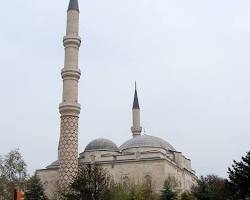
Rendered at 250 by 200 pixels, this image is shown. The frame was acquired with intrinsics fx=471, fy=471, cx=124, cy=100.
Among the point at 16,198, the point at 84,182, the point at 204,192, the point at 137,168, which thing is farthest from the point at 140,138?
the point at 16,198

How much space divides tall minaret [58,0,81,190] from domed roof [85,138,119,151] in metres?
6.02

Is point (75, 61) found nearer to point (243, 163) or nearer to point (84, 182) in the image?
point (84, 182)

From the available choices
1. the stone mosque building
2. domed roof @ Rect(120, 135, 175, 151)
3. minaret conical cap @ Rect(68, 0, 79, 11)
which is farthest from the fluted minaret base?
minaret conical cap @ Rect(68, 0, 79, 11)

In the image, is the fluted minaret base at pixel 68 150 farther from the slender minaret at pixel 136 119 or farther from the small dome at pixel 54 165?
the slender minaret at pixel 136 119

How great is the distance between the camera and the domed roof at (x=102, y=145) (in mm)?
35281

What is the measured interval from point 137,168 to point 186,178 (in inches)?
214

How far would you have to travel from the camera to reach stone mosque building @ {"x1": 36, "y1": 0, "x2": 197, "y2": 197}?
28938 mm

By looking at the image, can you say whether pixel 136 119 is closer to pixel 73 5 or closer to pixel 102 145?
pixel 102 145

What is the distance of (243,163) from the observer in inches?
664

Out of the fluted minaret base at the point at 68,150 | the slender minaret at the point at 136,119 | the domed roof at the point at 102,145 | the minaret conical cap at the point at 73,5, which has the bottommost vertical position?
the fluted minaret base at the point at 68,150

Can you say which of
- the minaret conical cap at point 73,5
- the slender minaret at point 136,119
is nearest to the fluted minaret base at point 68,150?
the minaret conical cap at point 73,5

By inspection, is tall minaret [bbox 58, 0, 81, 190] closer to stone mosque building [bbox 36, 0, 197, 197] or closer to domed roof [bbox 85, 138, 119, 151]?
stone mosque building [bbox 36, 0, 197, 197]

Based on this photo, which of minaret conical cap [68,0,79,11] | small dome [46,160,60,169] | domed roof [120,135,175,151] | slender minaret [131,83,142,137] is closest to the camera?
minaret conical cap [68,0,79,11]

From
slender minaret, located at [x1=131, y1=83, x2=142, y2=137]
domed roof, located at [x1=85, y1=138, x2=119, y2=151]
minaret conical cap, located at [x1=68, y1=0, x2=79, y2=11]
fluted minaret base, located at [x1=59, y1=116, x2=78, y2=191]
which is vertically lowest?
fluted minaret base, located at [x1=59, y1=116, x2=78, y2=191]
